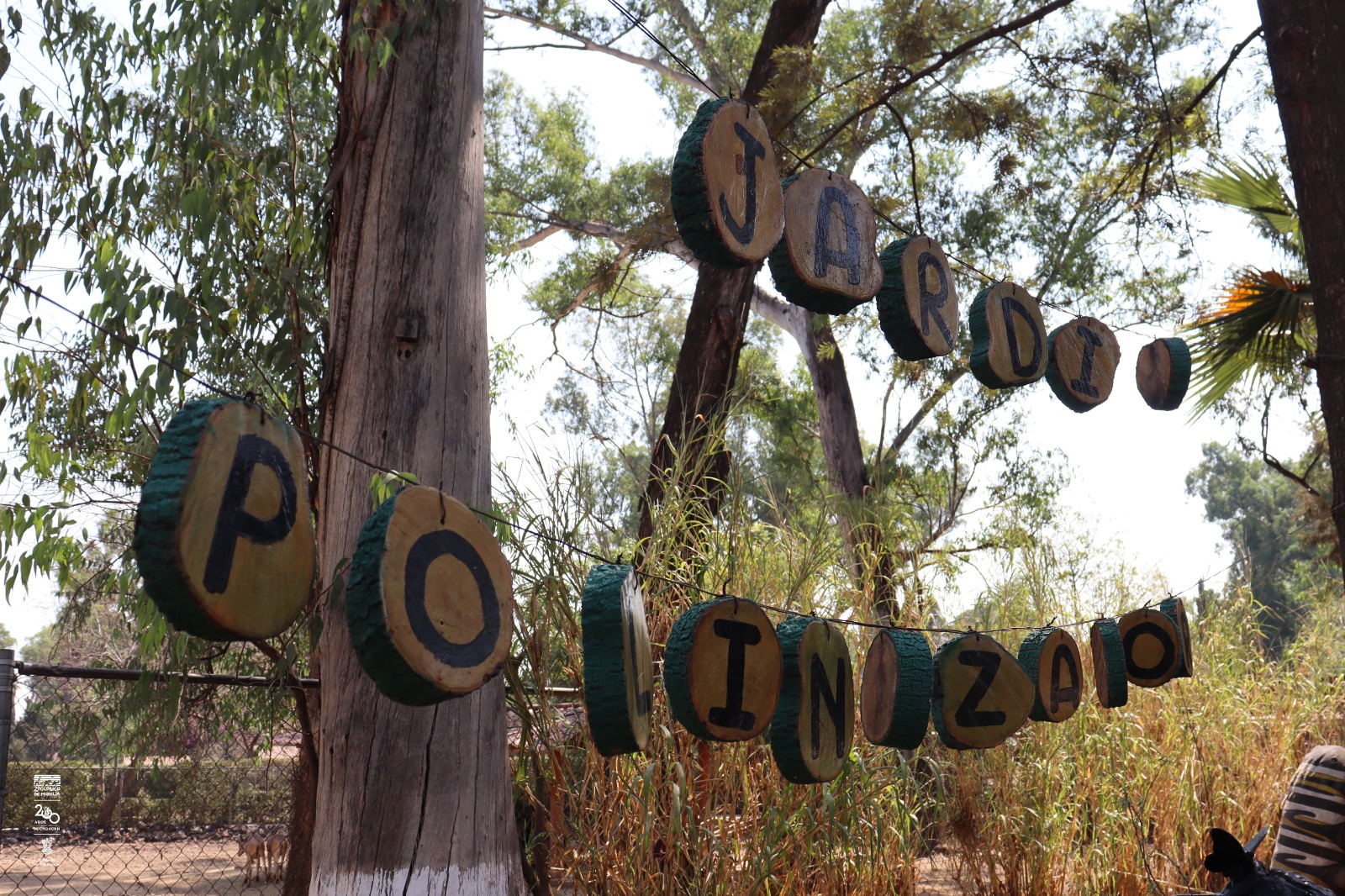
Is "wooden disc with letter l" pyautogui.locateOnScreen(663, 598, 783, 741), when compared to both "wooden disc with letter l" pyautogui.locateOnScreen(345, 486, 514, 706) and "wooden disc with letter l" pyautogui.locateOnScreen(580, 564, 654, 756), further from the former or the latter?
"wooden disc with letter l" pyautogui.locateOnScreen(345, 486, 514, 706)

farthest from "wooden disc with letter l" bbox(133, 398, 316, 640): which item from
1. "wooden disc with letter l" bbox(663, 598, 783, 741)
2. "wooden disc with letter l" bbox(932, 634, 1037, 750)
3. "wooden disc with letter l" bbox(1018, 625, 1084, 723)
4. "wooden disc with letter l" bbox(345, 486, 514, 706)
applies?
"wooden disc with letter l" bbox(1018, 625, 1084, 723)

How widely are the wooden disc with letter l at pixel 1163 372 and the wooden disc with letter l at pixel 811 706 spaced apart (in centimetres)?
135

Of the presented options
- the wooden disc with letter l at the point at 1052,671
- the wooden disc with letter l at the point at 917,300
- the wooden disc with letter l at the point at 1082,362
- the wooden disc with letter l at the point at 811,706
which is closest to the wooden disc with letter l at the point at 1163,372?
the wooden disc with letter l at the point at 1082,362

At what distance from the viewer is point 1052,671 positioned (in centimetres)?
244

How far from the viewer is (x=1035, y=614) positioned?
4586mm

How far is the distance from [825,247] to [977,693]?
965mm

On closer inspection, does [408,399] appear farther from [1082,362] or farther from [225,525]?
[1082,362]

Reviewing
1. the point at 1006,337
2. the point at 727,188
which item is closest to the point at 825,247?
the point at 727,188

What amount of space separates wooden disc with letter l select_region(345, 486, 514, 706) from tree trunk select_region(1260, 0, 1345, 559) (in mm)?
2356

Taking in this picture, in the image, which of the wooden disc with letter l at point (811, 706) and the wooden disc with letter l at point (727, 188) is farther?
the wooden disc with letter l at point (811, 706)

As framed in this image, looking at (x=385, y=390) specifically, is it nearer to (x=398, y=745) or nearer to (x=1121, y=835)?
(x=398, y=745)

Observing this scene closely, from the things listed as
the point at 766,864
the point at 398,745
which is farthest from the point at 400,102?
the point at 766,864

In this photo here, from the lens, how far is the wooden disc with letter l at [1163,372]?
9.05 feet

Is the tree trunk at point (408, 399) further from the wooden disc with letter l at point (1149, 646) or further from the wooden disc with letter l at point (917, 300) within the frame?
the wooden disc with letter l at point (1149, 646)
